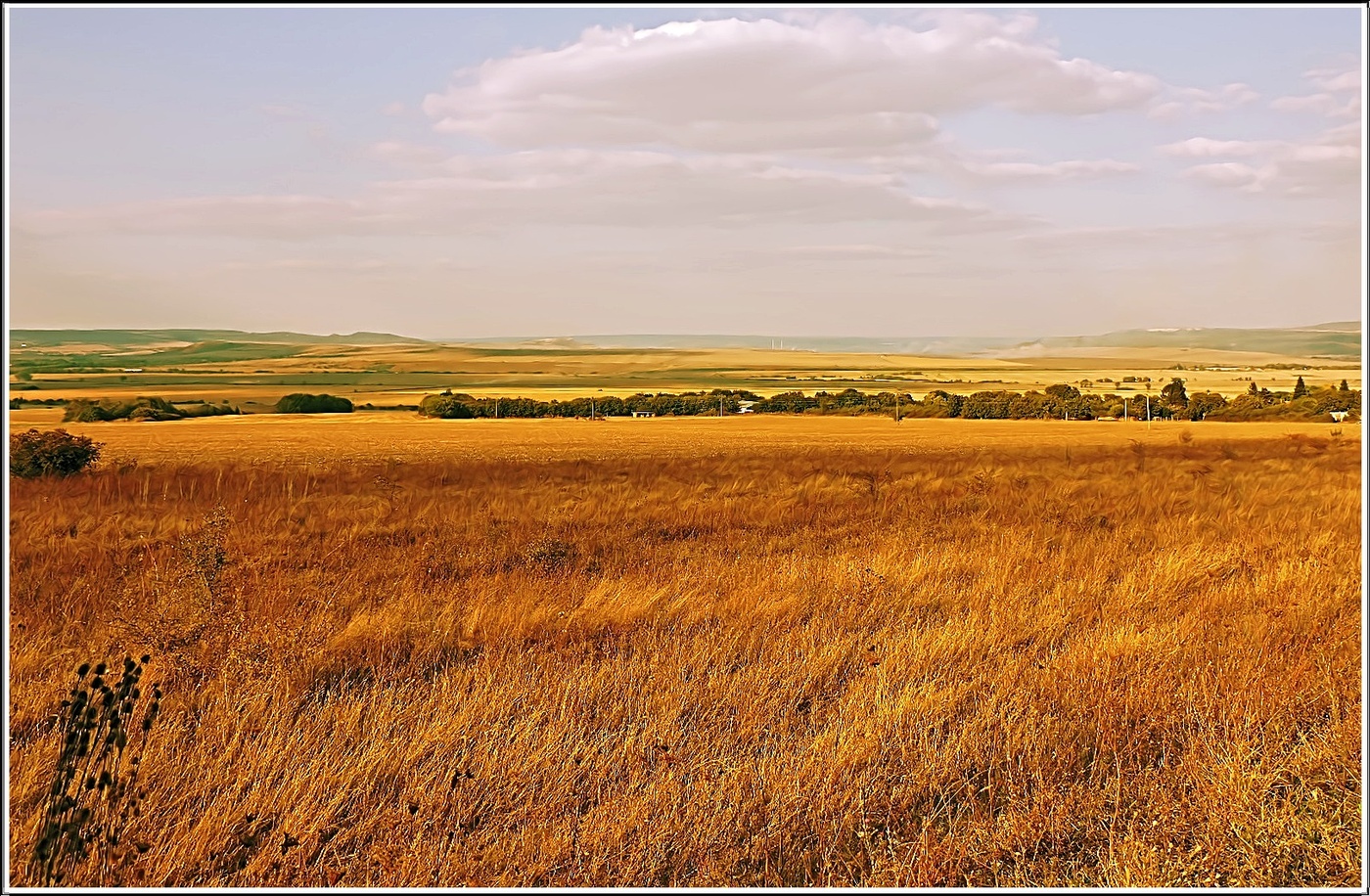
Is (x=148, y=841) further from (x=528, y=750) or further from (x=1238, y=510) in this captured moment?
(x=1238, y=510)

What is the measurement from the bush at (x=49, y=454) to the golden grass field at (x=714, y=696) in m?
4.83

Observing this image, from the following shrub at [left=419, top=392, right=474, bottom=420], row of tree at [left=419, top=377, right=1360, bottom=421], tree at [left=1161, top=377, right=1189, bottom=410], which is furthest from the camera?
shrub at [left=419, top=392, right=474, bottom=420]

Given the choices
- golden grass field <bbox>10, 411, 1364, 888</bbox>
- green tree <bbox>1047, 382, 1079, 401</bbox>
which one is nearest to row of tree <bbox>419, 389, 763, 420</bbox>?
green tree <bbox>1047, 382, 1079, 401</bbox>

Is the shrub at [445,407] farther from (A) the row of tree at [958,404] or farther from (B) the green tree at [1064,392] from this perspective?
(B) the green tree at [1064,392]

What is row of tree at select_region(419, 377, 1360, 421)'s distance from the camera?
47344mm

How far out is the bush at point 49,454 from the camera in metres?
16.6

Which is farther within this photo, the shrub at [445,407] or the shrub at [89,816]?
the shrub at [445,407]

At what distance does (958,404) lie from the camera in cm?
5681

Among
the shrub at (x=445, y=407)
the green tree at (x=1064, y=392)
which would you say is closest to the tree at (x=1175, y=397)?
the green tree at (x=1064, y=392)

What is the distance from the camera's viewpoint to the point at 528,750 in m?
4.61

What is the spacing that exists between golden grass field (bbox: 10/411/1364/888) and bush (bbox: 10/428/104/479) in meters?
4.83

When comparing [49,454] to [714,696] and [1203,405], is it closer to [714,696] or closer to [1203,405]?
[714,696]

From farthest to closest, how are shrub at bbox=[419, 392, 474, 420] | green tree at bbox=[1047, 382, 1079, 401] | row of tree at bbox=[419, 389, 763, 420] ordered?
green tree at bbox=[1047, 382, 1079, 401] < row of tree at bbox=[419, 389, 763, 420] < shrub at bbox=[419, 392, 474, 420]

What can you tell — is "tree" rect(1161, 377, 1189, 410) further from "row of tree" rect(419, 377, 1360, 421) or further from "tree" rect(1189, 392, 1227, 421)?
"tree" rect(1189, 392, 1227, 421)
